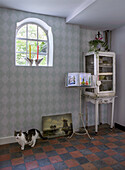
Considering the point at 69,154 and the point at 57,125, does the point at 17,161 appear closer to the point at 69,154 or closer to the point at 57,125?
the point at 69,154

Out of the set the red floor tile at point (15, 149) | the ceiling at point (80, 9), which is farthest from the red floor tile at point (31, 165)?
the ceiling at point (80, 9)

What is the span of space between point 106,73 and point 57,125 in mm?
1676

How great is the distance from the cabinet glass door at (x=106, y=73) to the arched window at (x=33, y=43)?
1.20 m

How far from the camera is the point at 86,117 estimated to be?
13.3ft

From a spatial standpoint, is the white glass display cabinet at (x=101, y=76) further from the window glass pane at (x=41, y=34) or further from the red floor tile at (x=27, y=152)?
the red floor tile at (x=27, y=152)

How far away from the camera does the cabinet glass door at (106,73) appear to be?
3781 mm

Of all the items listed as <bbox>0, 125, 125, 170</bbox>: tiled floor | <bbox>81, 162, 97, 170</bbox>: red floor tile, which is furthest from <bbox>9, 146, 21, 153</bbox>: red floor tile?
<bbox>81, 162, 97, 170</bbox>: red floor tile

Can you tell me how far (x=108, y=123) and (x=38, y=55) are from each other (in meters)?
2.66

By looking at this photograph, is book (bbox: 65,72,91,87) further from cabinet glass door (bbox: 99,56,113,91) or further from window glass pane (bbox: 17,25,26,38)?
window glass pane (bbox: 17,25,26,38)

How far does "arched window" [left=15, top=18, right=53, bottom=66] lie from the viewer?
3533 millimetres

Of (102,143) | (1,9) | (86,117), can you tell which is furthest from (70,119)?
(1,9)

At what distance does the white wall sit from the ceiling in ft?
1.41

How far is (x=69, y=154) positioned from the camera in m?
2.79

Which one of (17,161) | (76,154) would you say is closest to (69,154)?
(76,154)
